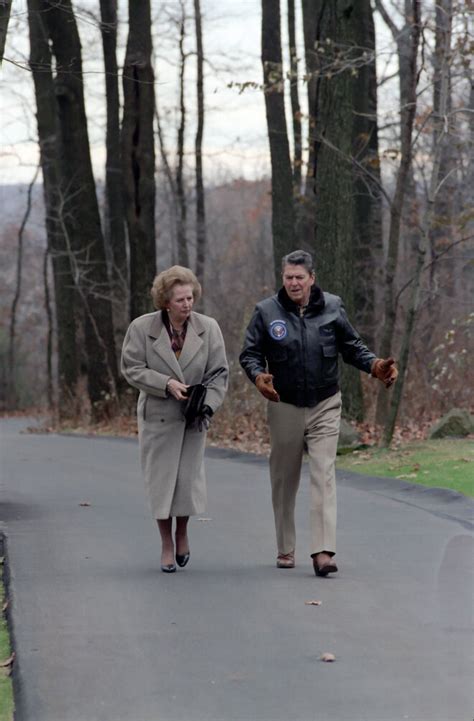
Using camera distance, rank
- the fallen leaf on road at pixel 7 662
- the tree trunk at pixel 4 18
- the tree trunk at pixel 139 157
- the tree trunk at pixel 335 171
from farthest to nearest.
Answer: the tree trunk at pixel 139 157
the tree trunk at pixel 335 171
the tree trunk at pixel 4 18
the fallen leaf on road at pixel 7 662

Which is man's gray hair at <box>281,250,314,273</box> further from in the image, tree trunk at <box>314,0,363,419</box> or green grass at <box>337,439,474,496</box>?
tree trunk at <box>314,0,363,419</box>

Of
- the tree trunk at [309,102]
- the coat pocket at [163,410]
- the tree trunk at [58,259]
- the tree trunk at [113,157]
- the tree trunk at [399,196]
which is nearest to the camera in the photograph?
the coat pocket at [163,410]

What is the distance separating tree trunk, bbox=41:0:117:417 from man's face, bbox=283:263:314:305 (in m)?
21.3

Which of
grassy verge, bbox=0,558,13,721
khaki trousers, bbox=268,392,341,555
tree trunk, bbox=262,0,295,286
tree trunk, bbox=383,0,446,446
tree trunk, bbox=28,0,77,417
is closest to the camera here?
grassy verge, bbox=0,558,13,721

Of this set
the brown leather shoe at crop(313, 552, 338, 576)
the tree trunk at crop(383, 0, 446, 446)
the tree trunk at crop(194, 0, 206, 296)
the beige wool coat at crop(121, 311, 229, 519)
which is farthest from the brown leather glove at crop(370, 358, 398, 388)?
the tree trunk at crop(194, 0, 206, 296)

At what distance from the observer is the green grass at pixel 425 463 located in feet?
49.7

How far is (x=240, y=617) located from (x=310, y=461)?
2.03 m

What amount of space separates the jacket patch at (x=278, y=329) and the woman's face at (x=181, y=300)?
0.57 metres

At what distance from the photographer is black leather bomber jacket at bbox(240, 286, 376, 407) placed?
384 inches

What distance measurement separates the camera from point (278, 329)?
9.77 m

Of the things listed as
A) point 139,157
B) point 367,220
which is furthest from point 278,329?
point 367,220

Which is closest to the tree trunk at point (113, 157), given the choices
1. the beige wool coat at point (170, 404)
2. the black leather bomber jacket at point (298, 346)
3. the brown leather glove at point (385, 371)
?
the beige wool coat at point (170, 404)

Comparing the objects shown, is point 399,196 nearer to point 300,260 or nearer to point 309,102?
point 300,260

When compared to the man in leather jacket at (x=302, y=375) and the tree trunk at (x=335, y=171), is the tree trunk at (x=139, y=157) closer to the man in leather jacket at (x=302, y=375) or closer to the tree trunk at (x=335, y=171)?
the tree trunk at (x=335, y=171)
